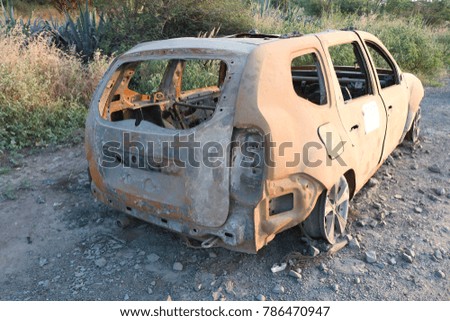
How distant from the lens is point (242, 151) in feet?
8.35

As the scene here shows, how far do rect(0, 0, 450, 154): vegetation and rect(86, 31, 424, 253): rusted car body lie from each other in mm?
3158

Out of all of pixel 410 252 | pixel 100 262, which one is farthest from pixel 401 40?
pixel 100 262

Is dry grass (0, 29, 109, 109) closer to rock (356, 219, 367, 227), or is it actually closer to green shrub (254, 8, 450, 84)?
rock (356, 219, 367, 227)

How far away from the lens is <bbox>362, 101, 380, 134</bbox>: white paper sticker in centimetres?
349

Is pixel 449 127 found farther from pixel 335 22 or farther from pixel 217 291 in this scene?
pixel 335 22

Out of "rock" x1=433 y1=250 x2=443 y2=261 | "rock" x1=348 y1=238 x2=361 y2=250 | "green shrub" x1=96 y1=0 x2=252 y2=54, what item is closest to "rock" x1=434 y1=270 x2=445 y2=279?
"rock" x1=433 y1=250 x2=443 y2=261

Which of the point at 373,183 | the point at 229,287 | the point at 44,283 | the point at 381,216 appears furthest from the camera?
the point at 373,183

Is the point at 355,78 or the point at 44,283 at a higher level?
the point at 355,78

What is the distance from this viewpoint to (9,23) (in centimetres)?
824

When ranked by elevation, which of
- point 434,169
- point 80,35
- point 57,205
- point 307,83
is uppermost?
point 307,83

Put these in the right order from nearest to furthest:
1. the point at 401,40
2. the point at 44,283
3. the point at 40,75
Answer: the point at 44,283 < the point at 40,75 < the point at 401,40

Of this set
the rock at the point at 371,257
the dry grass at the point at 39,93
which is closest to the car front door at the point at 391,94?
the rock at the point at 371,257

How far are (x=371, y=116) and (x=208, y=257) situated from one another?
1.90 metres

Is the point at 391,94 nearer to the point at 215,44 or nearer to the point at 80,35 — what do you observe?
the point at 215,44
